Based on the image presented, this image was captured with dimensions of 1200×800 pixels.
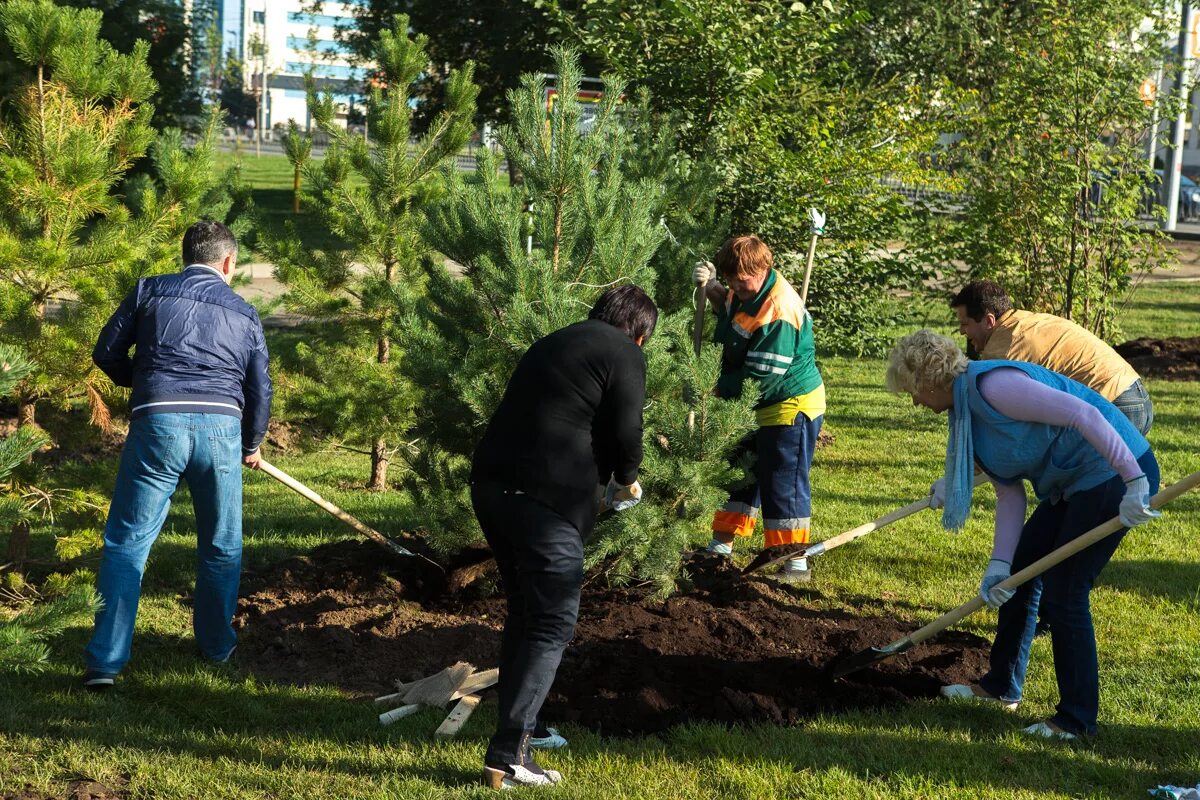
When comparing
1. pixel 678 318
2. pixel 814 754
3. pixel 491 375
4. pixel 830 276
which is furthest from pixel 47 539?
pixel 830 276

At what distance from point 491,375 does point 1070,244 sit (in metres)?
7.83

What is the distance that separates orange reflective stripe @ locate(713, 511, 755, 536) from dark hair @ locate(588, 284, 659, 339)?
9.02ft

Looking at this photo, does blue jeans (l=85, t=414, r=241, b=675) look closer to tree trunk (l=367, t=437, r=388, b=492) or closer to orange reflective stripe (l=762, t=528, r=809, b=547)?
orange reflective stripe (l=762, t=528, r=809, b=547)

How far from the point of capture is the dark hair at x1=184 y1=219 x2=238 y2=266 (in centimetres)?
497

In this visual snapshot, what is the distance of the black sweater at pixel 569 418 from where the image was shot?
3918mm

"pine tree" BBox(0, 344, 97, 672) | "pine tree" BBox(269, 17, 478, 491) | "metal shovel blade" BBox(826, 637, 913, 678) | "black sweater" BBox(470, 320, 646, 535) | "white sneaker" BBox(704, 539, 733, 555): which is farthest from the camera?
"pine tree" BBox(269, 17, 478, 491)

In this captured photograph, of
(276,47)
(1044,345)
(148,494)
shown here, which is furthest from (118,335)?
(276,47)

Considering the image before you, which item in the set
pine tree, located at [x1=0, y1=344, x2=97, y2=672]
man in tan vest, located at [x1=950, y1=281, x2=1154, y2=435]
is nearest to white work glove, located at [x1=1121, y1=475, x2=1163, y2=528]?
man in tan vest, located at [x1=950, y1=281, x2=1154, y2=435]

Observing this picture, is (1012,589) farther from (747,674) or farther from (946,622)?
(747,674)

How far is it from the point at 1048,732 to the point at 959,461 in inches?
41.2

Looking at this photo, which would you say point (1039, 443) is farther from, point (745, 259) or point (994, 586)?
point (745, 259)

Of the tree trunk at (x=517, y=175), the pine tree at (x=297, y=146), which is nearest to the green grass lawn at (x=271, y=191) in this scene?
the pine tree at (x=297, y=146)

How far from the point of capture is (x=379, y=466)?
845 cm

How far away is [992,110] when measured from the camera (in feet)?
36.5
